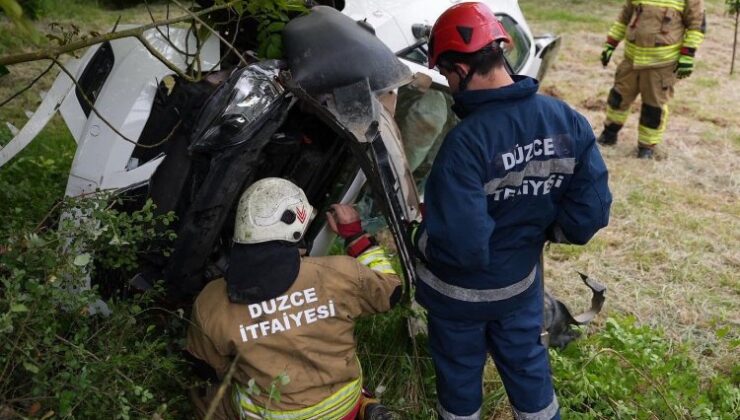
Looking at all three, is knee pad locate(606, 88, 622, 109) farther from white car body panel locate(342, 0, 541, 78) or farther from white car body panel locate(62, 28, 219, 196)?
white car body panel locate(62, 28, 219, 196)

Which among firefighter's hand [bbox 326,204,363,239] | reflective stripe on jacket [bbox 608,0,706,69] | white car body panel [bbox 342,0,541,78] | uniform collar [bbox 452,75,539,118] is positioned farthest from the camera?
reflective stripe on jacket [bbox 608,0,706,69]

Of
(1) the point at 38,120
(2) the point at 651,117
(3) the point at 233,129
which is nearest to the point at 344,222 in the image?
(3) the point at 233,129

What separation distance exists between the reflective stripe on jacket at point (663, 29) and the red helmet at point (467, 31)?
4007mm

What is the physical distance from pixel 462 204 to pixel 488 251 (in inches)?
9.1

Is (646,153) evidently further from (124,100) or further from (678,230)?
(124,100)

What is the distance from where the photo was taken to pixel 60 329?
257 centimetres

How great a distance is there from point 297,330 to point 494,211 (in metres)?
0.84

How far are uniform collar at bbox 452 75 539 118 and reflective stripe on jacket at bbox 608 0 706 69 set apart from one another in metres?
4.05

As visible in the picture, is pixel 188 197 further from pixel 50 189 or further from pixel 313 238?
pixel 50 189

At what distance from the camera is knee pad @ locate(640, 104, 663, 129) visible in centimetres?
585

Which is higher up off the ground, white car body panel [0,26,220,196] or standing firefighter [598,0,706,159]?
white car body panel [0,26,220,196]

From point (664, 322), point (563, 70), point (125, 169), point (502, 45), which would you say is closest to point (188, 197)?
point (125, 169)

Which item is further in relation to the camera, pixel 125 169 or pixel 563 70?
pixel 563 70

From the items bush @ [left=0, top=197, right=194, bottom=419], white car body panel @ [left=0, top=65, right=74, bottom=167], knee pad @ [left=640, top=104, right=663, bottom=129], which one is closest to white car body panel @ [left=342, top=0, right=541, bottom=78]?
white car body panel @ [left=0, top=65, right=74, bottom=167]
